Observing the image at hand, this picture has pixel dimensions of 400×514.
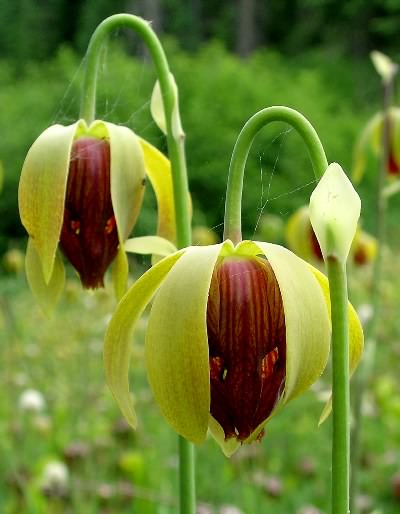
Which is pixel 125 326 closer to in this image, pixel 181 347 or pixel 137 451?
pixel 181 347

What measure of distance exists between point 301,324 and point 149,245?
0.22 metres

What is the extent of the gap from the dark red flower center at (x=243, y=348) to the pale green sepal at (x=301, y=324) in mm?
41

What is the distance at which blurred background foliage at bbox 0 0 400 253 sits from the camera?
4922 millimetres

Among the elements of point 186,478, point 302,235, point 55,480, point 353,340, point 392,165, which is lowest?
point 55,480

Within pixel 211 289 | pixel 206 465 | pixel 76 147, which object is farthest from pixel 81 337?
pixel 211 289

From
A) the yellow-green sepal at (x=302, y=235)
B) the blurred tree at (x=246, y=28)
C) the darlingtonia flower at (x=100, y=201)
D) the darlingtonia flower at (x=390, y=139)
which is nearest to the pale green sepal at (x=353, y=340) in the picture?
the darlingtonia flower at (x=100, y=201)

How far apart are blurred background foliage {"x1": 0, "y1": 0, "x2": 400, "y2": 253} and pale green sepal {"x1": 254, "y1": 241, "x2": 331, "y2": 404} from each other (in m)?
0.09

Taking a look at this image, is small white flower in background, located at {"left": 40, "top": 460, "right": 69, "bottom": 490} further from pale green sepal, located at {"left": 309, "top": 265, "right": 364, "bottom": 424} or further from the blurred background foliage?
pale green sepal, located at {"left": 309, "top": 265, "right": 364, "bottom": 424}

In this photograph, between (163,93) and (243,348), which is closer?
(243,348)

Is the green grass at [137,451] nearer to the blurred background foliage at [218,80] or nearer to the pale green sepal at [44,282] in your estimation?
the blurred background foliage at [218,80]

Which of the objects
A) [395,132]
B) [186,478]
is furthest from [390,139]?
[186,478]

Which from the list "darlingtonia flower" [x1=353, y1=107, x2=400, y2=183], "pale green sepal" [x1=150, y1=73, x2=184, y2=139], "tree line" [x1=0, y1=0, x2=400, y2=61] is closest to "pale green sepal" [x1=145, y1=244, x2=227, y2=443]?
"pale green sepal" [x1=150, y1=73, x2=184, y2=139]

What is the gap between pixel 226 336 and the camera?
0.52 meters

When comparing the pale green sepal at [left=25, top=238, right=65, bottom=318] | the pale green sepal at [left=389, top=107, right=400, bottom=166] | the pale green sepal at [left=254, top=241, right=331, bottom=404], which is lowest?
the pale green sepal at [left=389, top=107, right=400, bottom=166]
